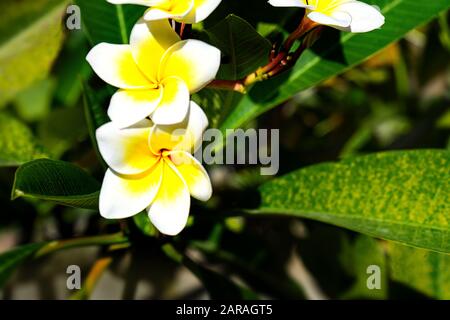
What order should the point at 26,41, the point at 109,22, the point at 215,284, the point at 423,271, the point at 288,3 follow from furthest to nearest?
1. the point at 26,41
2. the point at 423,271
3. the point at 215,284
4. the point at 109,22
5. the point at 288,3

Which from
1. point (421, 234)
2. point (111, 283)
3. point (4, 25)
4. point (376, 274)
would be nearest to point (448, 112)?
point (376, 274)

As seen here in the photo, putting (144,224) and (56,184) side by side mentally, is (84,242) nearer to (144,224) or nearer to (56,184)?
(144,224)

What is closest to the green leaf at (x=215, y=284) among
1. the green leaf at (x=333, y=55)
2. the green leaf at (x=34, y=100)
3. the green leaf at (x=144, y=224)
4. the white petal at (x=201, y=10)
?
the green leaf at (x=144, y=224)

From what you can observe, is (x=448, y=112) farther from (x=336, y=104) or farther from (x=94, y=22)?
(x=94, y=22)

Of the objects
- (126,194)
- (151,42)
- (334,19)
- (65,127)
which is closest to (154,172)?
(126,194)

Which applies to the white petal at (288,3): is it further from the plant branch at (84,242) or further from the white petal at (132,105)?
the plant branch at (84,242)

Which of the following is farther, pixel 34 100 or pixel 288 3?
pixel 34 100

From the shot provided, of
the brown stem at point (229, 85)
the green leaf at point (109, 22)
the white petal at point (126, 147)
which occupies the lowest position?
the white petal at point (126, 147)

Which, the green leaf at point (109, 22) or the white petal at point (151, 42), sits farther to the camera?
the green leaf at point (109, 22)
